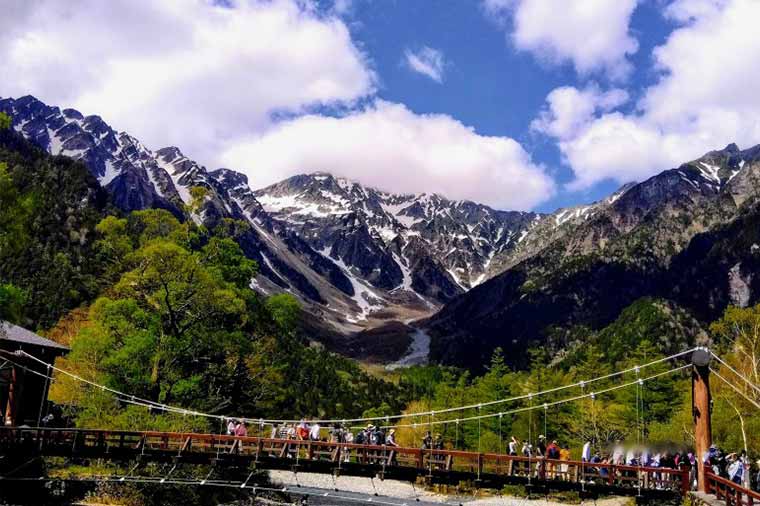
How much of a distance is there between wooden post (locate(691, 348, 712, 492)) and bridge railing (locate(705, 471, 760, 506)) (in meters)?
0.48

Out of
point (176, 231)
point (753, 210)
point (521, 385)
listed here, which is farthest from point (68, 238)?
point (753, 210)

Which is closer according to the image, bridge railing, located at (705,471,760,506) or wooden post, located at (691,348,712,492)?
bridge railing, located at (705,471,760,506)

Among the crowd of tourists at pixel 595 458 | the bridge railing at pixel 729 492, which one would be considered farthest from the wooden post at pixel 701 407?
the bridge railing at pixel 729 492

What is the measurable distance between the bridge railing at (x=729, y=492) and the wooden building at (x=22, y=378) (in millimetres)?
27728

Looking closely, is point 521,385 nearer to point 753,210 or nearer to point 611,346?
point 611,346

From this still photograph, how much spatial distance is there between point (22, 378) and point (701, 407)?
29.0m

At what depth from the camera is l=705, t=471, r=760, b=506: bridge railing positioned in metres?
18.5

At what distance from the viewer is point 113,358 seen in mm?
29297

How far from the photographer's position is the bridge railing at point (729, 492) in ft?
60.8

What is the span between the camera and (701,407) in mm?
24531

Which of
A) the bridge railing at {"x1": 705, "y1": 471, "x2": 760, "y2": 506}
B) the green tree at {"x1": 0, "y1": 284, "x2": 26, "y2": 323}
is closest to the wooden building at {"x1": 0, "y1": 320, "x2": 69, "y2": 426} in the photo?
the green tree at {"x1": 0, "y1": 284, "x2": 26, "y2": 323}

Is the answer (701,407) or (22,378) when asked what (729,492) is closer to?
(701,407)

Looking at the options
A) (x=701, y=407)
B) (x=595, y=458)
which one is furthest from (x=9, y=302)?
(x=595, y=458)

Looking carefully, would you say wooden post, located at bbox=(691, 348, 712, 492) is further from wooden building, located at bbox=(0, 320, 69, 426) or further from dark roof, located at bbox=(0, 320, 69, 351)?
dark roof, located at bbox=(0, 320, 69, 351)
